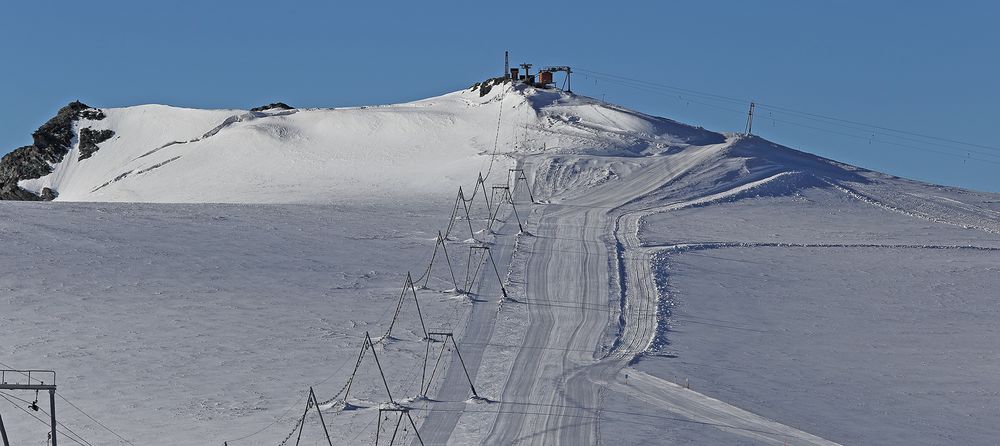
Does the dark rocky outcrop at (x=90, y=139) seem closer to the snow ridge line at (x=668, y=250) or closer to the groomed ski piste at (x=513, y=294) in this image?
the groomed ski piste at (x=513, y=294)

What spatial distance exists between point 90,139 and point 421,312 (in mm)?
77160

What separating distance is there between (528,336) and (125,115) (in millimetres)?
84520

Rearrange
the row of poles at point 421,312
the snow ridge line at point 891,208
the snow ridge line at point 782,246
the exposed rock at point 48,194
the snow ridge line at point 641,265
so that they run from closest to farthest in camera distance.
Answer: the row of poles at point 421,312, the snow ridge line at point 641,265, the snow ridge line at point 782,246, the snow ridge line at point 891,208, the exposed rock at point 48,194

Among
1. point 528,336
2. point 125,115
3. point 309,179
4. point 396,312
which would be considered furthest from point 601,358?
point 125,115

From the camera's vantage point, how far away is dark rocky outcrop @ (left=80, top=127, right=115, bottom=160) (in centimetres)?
13012

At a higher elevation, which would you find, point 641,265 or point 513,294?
point 641,265

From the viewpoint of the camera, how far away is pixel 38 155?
131 metres

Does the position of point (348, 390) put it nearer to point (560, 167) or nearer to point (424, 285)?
point (424, 285)

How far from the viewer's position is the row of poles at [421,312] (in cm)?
4606

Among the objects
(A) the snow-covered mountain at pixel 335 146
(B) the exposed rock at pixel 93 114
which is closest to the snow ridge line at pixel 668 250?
(A) the snow-covered mountain at pixel 335 146

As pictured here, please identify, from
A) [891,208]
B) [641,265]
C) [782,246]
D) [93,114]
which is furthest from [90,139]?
[891,208]

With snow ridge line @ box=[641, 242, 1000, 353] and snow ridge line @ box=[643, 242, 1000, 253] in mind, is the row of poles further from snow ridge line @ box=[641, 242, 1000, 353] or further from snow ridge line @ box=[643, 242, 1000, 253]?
snow ridge line @ box=[643, 242, 1000, 253]

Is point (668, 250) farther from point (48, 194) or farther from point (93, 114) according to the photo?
point (93, 114)

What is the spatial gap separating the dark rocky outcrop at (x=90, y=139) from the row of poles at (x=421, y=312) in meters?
48.7
